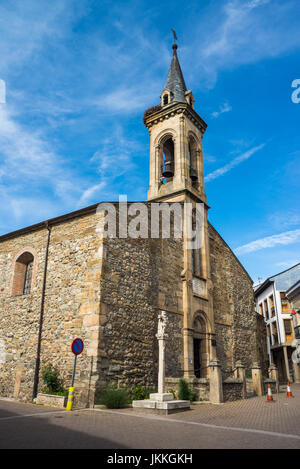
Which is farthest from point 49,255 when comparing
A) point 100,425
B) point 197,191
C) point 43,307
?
point 197,191

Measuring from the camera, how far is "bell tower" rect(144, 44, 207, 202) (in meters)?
18.2

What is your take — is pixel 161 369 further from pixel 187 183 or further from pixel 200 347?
pixel 187 183

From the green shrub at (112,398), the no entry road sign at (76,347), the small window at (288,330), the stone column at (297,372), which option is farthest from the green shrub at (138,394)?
the small window at (288,330)

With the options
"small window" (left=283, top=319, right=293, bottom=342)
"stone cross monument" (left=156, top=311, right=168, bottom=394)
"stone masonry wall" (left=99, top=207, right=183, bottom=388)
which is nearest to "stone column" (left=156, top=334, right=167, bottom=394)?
"stone cross monument" (left=156, top=311, right=168, bottom=394)

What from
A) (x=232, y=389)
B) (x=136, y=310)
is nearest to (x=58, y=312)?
(x=136, y=310)

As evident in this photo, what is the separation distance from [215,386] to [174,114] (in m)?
14.4

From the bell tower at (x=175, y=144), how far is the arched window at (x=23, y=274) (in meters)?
7.22

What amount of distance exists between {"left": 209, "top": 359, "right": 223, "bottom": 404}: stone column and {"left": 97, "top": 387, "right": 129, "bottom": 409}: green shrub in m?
3.61

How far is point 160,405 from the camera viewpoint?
31.1 ft

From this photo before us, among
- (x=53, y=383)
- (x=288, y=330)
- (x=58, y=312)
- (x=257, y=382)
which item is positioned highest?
(x=288, y=330)

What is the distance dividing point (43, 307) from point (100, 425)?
22.1ft

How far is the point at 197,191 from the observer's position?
1886 centimetres

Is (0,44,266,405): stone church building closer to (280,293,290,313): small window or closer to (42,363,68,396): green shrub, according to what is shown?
(42,363,68,396): green shrub
